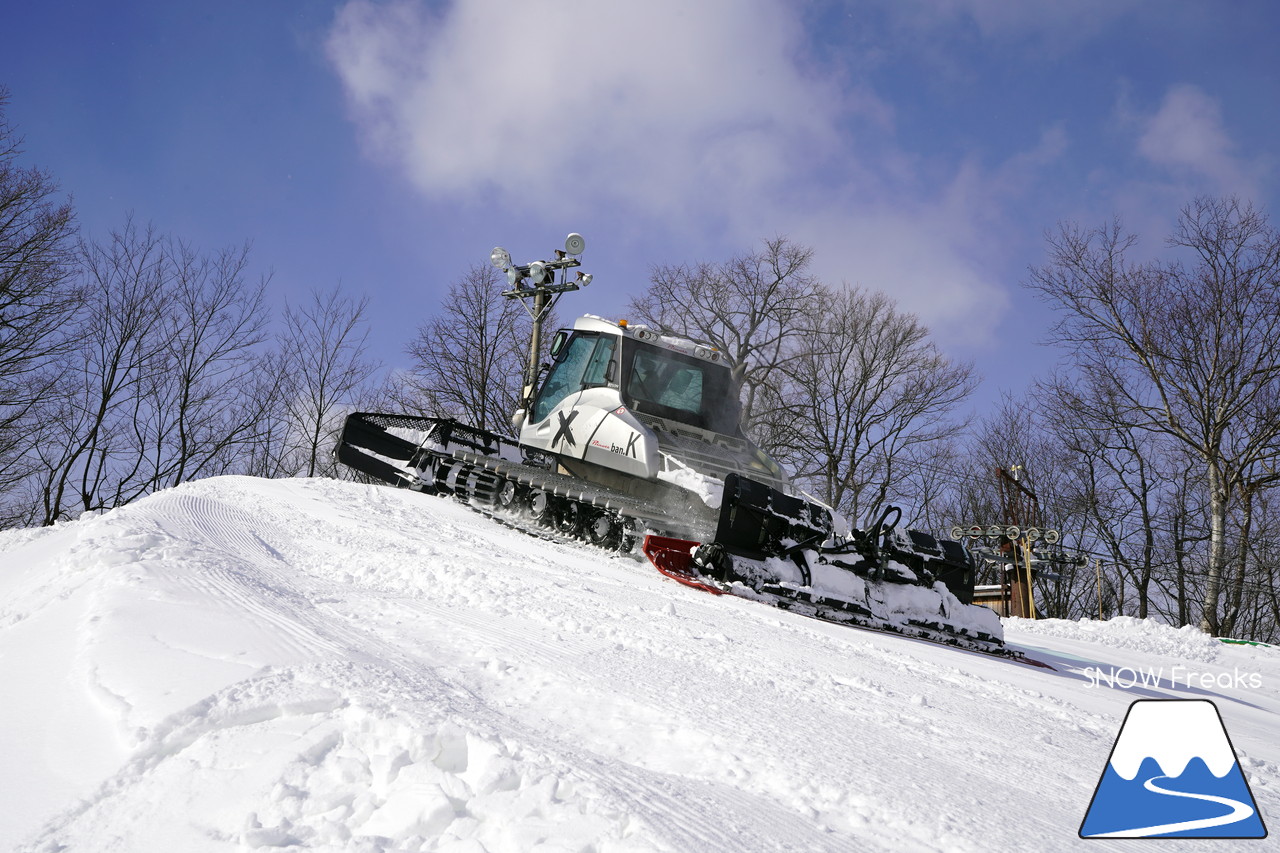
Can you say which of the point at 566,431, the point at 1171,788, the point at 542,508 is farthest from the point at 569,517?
the point at 1171,788

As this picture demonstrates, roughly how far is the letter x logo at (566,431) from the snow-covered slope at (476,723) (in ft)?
12.5

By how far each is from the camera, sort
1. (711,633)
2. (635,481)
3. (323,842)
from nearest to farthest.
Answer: (323,842)
(711,633)
(635,481)

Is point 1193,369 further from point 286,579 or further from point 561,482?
point 286,579

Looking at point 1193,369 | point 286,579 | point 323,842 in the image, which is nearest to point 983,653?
point 286,579

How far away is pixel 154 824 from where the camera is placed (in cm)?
162

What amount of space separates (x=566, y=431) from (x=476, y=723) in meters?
6.71

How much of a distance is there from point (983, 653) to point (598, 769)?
5.03 metres

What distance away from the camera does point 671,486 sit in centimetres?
739

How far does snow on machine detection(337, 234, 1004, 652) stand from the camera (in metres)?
6.23

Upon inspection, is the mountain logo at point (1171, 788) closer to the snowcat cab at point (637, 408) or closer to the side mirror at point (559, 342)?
the snowcat cab at point (637, 408)

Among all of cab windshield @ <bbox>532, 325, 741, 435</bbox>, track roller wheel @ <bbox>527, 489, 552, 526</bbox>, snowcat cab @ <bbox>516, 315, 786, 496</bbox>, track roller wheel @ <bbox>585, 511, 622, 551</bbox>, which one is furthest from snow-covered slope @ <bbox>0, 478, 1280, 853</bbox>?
cab windshield @ <bbox>532, 325, 741, 435</bbox>

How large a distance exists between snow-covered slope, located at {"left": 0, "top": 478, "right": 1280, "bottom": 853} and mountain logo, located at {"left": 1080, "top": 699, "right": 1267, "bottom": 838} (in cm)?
9

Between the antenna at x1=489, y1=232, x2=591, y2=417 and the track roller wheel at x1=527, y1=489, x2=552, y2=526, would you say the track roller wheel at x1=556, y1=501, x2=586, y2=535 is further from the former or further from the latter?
the antenna at x1=489, y1=232, x2=591, y2=417

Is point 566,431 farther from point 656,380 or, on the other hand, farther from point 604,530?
point 604,530
